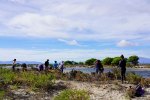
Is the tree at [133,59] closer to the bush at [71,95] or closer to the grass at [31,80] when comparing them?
the grass at [31,80]

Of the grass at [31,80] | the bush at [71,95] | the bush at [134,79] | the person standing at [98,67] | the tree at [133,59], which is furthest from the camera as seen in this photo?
the tree at [133,59]

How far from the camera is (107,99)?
27.1m

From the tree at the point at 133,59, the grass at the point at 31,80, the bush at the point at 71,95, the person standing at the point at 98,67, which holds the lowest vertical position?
the bush at the point at 71,95

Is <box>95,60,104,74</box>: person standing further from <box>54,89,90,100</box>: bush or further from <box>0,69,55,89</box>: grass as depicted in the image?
<box>54,89,90,100</box>: bush

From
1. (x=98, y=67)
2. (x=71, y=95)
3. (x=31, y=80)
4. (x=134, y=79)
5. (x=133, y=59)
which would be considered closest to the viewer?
(x=71, y=95)

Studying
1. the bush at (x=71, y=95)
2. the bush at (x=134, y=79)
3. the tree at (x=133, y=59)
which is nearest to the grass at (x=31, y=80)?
the bush at (x=134, y=79)

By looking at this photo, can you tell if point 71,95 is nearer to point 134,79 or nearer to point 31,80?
point 31,80

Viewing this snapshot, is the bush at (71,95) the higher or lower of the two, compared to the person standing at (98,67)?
lower

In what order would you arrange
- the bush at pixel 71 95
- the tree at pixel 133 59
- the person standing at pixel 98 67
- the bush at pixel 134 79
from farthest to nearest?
the tree at pixel 133 59, the person standing at pixel 98 67, the bush at pixel 134 79, the bush at pixel 71 95

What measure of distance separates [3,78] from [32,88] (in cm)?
318

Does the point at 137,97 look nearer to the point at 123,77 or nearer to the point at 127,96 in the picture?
the point at 127,96

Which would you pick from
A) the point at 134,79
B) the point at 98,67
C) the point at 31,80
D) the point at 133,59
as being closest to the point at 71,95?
the point at 31,80

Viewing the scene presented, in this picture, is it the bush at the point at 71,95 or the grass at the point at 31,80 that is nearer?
the bush at the point at 71,95

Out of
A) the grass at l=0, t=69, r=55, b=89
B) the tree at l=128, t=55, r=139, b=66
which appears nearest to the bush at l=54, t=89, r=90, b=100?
the grass at l=0, t=69, r=55, b=89
